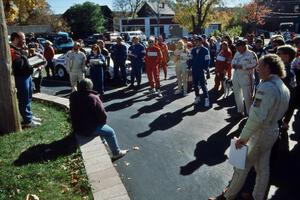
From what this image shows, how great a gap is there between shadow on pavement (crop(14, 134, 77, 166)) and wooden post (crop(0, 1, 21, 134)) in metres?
1.17

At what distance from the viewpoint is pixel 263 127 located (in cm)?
440

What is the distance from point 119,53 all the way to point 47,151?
7.97 metres

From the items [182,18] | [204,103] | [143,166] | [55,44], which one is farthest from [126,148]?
[182,18]

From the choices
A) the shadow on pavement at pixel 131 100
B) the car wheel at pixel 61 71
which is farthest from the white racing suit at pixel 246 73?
the car wheel at pixel 61 71

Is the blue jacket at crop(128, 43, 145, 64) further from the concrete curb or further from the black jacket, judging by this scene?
the concrete curb

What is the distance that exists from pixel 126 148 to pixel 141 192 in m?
2.06

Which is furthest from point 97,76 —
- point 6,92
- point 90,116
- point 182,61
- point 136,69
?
point 90,116

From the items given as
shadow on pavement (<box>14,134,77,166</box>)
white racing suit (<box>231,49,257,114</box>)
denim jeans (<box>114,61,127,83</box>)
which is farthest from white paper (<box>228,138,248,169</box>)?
denim jeans (<box>114,61,127,83</box>)

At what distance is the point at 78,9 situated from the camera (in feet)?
187

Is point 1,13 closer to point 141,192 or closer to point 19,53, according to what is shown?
point 19,53

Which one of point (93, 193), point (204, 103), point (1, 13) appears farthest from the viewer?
point (204, 103)

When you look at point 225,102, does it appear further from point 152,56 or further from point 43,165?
point 43,165

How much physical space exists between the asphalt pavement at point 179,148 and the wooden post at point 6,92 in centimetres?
225

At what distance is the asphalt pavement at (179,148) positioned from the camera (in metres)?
5.68
